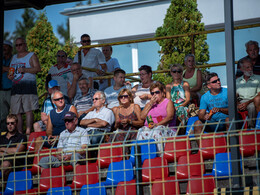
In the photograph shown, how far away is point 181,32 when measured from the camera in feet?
47.9

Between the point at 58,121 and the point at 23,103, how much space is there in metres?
1.01

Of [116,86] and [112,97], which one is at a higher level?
[116,86]

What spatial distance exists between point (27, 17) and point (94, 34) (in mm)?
13477

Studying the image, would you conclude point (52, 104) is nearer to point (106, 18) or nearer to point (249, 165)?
point (249, 165)

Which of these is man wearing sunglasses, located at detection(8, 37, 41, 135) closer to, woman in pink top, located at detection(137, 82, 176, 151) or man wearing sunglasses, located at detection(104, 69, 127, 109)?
man wearing sunglasses, located at detection(104, 69, 127, 109)

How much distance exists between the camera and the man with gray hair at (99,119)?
740 centimetres

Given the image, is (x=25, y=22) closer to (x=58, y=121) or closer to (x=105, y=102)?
(x=105, y=102)

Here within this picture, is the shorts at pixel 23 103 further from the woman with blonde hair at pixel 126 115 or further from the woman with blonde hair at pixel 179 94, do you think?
the woman with blonde hair at pixel 179 94

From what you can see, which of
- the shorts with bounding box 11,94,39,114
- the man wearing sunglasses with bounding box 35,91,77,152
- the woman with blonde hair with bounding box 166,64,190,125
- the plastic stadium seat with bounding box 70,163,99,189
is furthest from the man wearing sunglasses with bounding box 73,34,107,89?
the plastic stadium seat with bounding box 70,163,99,189

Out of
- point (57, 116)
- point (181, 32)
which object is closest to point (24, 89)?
point (57, 116)

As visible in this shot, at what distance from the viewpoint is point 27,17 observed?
101 feet

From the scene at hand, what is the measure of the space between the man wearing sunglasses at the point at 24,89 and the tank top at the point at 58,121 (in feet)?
2.46

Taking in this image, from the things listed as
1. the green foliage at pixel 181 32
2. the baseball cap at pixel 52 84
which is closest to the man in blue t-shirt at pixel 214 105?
the baseball cap at pixel 52 84

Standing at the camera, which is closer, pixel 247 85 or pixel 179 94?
pixel 247 85
